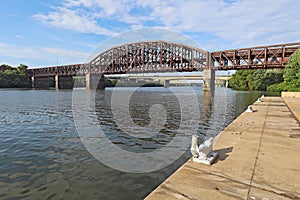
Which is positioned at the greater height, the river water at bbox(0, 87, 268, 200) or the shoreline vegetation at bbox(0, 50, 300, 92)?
the shoreline vegetation at bbox(0, 50, 300, 92)

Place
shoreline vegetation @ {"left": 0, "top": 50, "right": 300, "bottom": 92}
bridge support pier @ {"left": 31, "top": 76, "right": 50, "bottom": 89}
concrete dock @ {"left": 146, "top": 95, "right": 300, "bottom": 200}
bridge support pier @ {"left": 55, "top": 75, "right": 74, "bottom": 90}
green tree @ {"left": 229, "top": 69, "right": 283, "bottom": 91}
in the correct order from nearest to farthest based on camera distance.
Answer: concrete dock @ {"left": 146, "top": 95, "right": 300, "bottom": 200}, shoreline vegetation @ {"left": 0, "top": 50, "right": 300, "bottom": 92}, green tree @ {"left": 229, "top": 69, "right": 283, "bottom": 91}, bridge support pier @ {"left": 55, "top": 75, "right": 74, "bottom": 90}, bridge support pier @ {"left": 31, "top": 76, "right": 50, "bottom": 89}

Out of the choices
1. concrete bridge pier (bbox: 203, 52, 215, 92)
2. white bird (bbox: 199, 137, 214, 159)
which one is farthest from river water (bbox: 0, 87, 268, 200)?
concrete bridge pier (bbox: 203, 52, 215, 92)

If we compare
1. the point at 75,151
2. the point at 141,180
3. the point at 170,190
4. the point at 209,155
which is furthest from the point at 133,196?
the point at 75,151

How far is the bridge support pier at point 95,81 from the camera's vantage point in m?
130

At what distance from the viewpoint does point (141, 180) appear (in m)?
7.64

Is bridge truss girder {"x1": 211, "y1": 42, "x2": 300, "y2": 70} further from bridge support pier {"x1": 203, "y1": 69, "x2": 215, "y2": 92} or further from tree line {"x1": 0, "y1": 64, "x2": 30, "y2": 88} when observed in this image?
tree line {"x1": 0, "y1": 64, "x2": 30, "y2": 88}

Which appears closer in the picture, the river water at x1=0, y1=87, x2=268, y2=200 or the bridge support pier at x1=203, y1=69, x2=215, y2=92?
the river water at x1=0, y1=87, x2=268, y2=200

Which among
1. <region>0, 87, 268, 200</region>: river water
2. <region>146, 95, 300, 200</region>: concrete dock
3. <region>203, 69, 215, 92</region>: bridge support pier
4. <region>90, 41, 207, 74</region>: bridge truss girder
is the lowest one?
<region>0, 87, 268, 200</region>: river water

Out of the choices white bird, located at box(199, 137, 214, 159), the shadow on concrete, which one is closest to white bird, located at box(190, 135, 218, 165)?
white bird, located at box(199, 137, 214, 159)

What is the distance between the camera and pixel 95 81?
133750mm

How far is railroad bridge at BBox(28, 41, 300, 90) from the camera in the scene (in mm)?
77812

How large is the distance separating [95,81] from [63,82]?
3813cm

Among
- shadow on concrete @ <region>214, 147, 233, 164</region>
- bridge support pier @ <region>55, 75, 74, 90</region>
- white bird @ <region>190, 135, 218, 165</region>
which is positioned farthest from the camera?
bridge support pier @ <region>55, 75, 74, 90</region>

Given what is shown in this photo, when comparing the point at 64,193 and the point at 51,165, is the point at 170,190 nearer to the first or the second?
the point at 64,193
